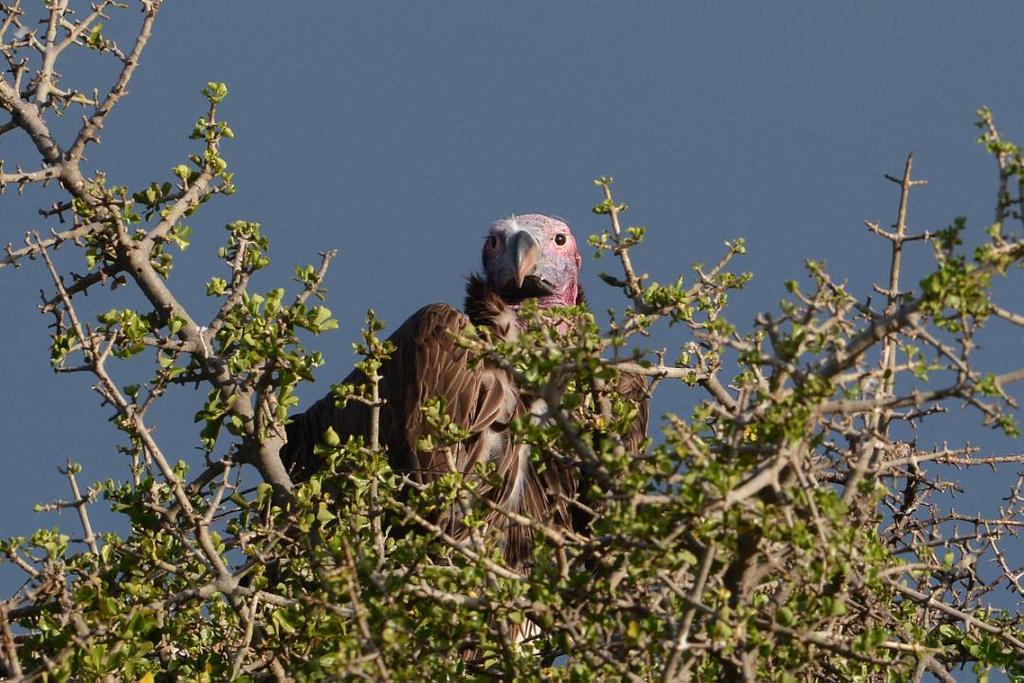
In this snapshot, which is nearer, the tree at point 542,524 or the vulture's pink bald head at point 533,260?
the tree at point 542,524

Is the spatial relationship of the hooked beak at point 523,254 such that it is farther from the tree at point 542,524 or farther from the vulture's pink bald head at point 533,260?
the tree at point 542,524

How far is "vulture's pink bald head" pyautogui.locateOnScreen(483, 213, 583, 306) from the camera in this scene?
7598 millimetres

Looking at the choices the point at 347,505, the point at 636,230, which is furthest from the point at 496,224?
the point at 347,505

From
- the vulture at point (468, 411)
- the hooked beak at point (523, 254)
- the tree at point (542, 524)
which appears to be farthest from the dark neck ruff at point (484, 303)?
the tree at point (542, 524)

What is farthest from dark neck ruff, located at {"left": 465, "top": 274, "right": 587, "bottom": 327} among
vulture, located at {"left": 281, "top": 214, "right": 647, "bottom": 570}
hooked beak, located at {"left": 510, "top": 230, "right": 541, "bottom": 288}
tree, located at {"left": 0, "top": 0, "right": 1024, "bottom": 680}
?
tree, located at {"left": 0, "top": 0, "right": 1024, "bottom": 680}

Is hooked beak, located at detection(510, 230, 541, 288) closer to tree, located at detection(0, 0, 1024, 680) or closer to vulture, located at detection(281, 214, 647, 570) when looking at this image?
vulture, located at detection(281, 214, 647, 570)

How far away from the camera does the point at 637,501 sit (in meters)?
3.08

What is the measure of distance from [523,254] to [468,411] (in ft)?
4.08

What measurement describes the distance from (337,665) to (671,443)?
2.59 ft

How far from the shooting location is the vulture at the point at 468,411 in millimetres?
6531

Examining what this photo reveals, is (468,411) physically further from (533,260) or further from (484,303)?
(533,260)

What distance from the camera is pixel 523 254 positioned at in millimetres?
7551

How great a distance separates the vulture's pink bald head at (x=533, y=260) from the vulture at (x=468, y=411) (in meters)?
0.01

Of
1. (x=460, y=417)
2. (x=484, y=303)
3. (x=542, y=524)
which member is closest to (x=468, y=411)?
(x=460, y=417)
